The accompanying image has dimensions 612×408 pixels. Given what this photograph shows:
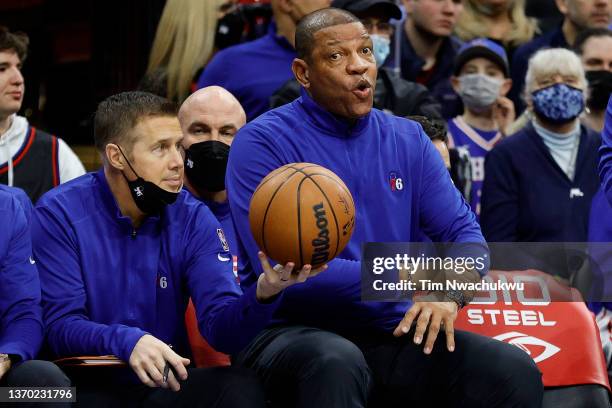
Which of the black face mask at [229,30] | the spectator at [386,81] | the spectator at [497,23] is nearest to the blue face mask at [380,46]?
the spectator at [386,81]

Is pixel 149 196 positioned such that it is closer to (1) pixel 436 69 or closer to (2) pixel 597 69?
(1) pixel 436 69

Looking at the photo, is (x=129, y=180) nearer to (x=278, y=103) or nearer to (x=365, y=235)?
(x=365, y=235)

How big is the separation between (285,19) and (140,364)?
9.51ft

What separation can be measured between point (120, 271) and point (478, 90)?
3.15m

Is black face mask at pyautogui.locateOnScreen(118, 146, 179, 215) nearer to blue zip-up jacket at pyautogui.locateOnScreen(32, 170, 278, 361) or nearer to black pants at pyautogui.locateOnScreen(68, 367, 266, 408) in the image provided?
blue zip-up jacket at pyautogui.locateOnScreen(32, 170, 278, 361)

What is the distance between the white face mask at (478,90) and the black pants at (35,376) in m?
3.57

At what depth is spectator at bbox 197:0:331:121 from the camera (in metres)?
6.11

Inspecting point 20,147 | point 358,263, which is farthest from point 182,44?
point 358,263

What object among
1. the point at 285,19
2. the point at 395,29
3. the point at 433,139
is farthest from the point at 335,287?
the point at 395,29

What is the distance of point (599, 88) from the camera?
6742 mm

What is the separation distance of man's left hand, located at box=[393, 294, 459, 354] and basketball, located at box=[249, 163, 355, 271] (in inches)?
18.7

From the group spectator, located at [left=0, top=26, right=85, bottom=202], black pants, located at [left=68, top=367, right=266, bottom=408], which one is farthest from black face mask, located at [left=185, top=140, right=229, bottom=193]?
black pants, located at [left=68, top=367, right=266, bottom=408]

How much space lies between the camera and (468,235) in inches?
170

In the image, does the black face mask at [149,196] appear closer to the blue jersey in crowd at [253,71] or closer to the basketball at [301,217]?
the basketball at [301,217]
